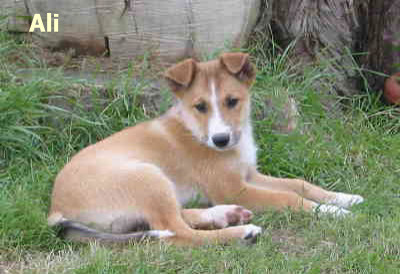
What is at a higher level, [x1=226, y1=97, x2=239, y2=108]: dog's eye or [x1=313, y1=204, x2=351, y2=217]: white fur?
[x1=226, y1=97, x2=239, y2=108]: dog's eye

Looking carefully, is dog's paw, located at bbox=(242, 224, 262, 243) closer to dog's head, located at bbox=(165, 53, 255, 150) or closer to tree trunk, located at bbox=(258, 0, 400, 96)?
dog's head, located at bbox=(165, 53, 255, 150)

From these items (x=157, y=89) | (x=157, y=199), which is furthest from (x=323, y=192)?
(x=157, y=89)

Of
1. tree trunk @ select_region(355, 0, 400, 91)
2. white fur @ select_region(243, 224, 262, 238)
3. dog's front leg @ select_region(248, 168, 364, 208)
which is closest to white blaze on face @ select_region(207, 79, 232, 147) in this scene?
dog's front leg @ select_region(248, 168, 364, 208)

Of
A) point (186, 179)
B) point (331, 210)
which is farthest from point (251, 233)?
point (186, 179)

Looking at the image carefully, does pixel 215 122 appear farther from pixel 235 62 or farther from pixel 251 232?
pixel 251 232

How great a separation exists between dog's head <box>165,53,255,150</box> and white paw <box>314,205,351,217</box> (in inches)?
30.4

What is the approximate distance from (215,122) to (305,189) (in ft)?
3.03

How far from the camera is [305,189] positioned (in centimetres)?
570

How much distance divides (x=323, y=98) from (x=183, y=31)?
149cm

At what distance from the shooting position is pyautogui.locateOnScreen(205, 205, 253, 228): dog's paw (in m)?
5.16

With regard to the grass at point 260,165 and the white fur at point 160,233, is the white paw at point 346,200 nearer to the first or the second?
the grass at point 260,165

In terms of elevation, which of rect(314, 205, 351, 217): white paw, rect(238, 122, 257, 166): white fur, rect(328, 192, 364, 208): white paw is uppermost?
rect(238, 122, 257, 166): white fur

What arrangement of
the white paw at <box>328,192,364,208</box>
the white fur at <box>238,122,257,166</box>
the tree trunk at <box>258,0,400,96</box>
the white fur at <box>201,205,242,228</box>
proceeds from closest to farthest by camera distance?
the white fur at <box>201,205,242,228</box> → the white paw at <box>328,192,364,208</box> → the white fur at <box>238,122,257,166</box> → the tree trunk at <box>258,0,400,96</box>

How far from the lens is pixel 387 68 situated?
25.3ft
